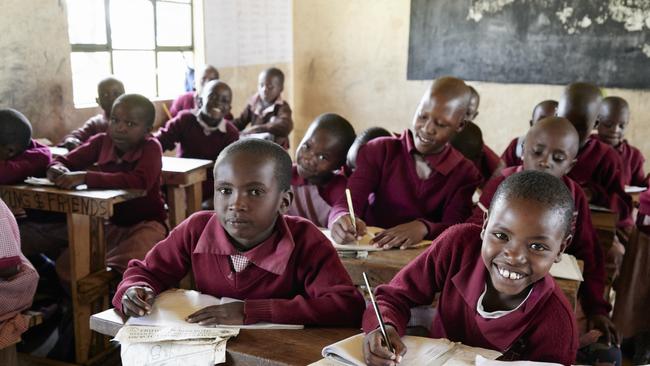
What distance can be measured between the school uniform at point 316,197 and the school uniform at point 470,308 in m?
1.02

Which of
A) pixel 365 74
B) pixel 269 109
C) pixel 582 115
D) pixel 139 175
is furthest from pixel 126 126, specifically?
pixel 365 74

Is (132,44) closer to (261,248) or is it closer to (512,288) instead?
(261,248)

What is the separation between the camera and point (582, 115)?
3.00 m

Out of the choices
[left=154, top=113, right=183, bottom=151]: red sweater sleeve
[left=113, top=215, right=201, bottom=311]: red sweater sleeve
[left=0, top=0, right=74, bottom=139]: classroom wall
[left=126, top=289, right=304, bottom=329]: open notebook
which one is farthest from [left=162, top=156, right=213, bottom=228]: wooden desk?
[left=126, top=289, right=304, bottom=329]: open notebook

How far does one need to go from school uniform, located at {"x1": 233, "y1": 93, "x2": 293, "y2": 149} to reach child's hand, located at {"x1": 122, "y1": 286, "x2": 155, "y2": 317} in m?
3.54

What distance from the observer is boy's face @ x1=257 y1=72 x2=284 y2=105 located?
539 centimetres

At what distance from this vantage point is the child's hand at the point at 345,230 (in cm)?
193

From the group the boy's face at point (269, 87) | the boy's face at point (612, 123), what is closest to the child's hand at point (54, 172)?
the boy's face at point (269, 87)

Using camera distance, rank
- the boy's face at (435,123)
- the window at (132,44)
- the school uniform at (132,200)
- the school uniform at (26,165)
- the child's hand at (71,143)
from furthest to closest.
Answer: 1. the window at (132,44)
2. the child's hand at (71,143)
3. the school uniform at (132,200)
4. the school uniform at (26,165)
5. the boy's face at (435,123)

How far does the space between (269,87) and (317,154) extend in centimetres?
305

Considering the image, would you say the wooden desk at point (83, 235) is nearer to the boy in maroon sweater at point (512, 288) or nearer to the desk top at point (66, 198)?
the desk top at point (66, 198)

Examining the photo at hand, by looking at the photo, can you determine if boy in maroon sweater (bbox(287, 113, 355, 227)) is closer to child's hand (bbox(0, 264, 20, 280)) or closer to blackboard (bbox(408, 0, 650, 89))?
child's hand (bbox(0, 264, 20, 280))

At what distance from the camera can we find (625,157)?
3.62 metres

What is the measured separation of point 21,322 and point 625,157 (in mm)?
3347
